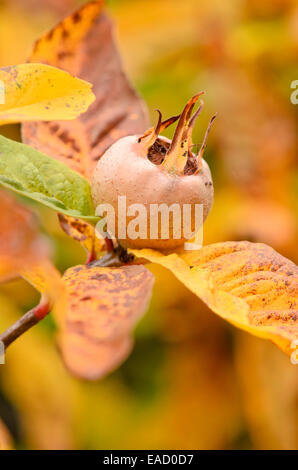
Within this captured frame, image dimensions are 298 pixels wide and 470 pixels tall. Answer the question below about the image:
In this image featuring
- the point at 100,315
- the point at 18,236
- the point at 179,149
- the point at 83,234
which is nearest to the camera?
the point at 18,236

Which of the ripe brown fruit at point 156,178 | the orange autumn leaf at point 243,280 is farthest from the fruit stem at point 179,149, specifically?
→ the orange autumn leaf at point 243,280

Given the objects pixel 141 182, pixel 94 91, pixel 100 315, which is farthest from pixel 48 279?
pixel 94 91

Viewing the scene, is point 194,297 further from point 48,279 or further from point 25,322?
point 48,279

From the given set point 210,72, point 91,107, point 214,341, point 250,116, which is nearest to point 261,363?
point 214,341

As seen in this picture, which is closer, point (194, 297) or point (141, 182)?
point (141, 182)

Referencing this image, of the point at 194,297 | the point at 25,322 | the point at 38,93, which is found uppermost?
the point at 38,93

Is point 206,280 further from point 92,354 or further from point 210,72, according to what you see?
point 210,72
